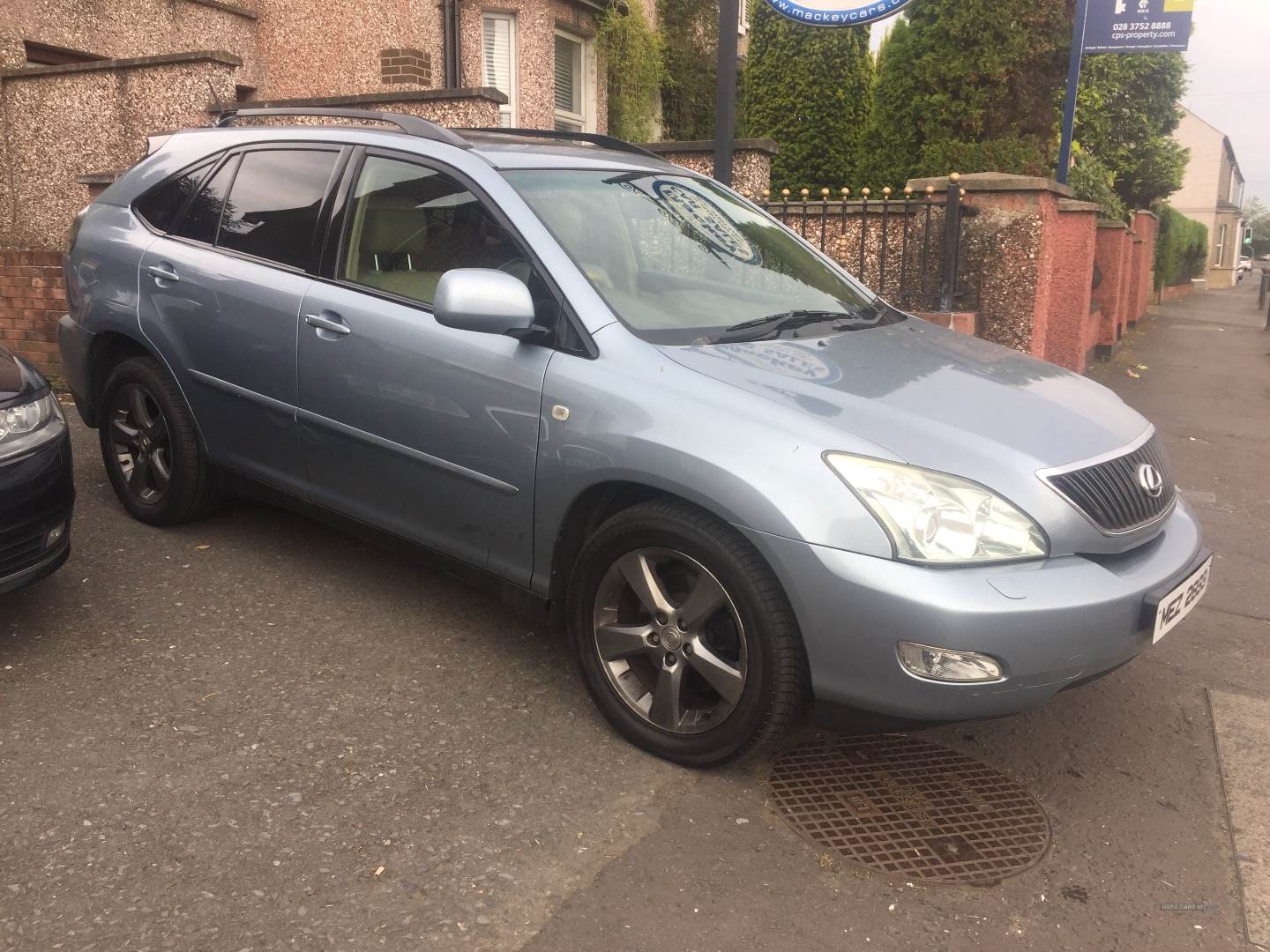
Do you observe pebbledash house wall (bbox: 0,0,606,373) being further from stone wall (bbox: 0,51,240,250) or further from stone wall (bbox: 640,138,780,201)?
stone wall (bbox: 640,138,780,201)

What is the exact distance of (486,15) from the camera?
42.7ft

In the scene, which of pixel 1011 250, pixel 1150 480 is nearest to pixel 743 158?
pixel 1011 250

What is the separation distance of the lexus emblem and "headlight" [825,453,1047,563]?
0.61 metres

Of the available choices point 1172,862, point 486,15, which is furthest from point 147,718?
point 486,15

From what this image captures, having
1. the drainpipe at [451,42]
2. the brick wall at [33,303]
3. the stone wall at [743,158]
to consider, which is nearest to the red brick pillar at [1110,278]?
the stone wall at [743,158]

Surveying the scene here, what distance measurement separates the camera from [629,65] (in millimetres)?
14734

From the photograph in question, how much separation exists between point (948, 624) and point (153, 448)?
3.59m

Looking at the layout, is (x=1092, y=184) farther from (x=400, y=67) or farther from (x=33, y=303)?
(x=33, y=303)

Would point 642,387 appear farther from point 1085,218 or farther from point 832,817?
point 1085,218

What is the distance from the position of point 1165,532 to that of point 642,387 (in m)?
1.62

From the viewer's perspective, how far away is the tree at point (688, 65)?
52.9 ft

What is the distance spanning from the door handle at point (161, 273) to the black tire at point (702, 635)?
232 cm

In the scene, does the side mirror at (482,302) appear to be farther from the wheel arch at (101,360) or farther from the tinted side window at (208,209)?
the wheel arch at (101,360)

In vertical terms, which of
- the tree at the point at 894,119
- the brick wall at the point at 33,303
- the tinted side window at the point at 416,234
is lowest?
the brick wall at the point at 33,303
